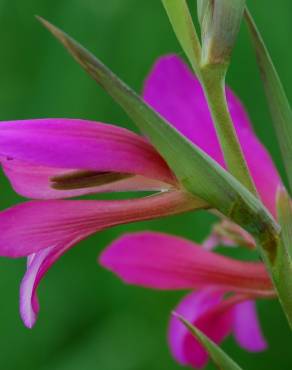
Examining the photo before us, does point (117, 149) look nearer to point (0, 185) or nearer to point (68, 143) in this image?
point (68, 143)

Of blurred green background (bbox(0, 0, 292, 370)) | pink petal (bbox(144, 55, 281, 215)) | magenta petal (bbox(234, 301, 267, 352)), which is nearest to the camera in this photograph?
pink petal (bbox(144, 55, 281, 215))

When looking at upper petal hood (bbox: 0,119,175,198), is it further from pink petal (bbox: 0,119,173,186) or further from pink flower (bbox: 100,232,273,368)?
pink flower (bbox: 100,232,273,368)

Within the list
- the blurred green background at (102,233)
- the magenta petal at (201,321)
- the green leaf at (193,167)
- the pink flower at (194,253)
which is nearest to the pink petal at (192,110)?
the pink flower at (194,253)

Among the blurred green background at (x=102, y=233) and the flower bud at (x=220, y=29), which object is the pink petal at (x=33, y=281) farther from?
the blurred green background at (x=102, y=233)

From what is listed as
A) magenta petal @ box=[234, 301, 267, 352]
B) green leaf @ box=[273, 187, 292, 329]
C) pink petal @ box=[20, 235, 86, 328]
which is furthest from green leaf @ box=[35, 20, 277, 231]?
magenta petal @ box=[234, 301, 267, 352]

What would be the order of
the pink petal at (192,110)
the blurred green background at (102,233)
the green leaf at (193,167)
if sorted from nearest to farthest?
the green leaf at (193,167)
the pink petal at (192,110)
the blurred green background at (102,233)

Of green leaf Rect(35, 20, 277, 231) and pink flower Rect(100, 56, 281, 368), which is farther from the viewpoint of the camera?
pink flower Rect(100, 56, 281, 368)

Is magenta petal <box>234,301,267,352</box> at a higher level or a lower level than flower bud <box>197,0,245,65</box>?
lower
